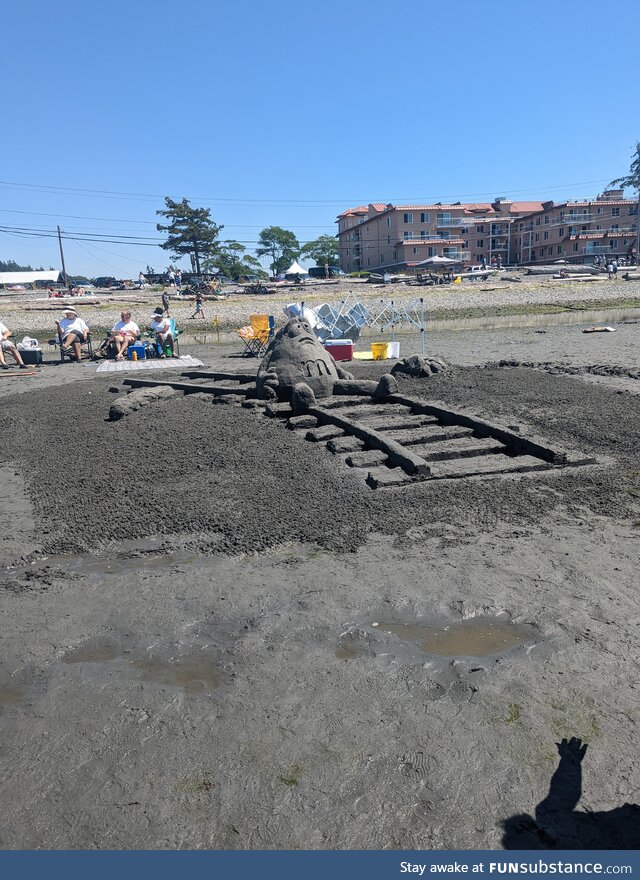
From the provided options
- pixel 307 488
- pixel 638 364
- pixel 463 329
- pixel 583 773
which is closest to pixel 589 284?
pixel 463 329

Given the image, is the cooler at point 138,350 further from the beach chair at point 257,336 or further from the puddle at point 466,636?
the puddle at point 466,636

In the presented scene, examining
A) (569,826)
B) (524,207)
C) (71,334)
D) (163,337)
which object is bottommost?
(569,826)

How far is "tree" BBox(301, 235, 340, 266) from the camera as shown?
83625 mm

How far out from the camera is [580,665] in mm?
3029

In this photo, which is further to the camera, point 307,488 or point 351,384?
point 351,384

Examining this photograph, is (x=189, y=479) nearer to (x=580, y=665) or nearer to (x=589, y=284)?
(x=580, y=665)

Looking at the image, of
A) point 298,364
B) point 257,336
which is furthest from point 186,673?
point 257,336

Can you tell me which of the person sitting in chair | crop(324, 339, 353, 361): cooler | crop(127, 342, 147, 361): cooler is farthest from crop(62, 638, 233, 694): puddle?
crop(127, 342, 147, 361): cooler

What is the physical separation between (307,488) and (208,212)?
64.8 meters

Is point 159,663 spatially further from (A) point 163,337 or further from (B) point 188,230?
(B) point 188,230

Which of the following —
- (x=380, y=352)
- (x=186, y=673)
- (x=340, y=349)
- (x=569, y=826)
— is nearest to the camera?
(x=569, y=826)

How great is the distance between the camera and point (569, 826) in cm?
217

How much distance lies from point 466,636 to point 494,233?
76.1m

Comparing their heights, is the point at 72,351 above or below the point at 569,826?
above
